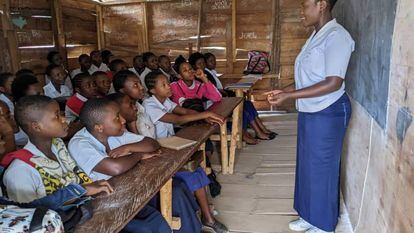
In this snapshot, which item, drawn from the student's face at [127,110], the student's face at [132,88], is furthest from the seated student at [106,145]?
the student's face at [132,88]

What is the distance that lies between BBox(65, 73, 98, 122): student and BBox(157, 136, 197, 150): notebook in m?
1.43

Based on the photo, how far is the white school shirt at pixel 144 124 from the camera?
2.45m

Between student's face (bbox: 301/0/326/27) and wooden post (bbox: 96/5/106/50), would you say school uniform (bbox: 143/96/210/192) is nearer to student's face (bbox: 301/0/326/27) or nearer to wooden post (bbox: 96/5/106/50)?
student's face (bbox: 301/0/326/27)

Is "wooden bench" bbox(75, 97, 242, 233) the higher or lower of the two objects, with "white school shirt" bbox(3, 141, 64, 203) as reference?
lower

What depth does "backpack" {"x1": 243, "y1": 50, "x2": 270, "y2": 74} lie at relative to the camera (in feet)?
19.9

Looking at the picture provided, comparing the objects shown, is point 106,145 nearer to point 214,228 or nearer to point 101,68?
point 214,228

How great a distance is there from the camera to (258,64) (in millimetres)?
6105

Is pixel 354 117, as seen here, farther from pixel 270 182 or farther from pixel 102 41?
pixel 102 41

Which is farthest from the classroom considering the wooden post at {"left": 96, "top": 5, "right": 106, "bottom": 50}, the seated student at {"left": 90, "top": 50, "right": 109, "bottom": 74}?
the wooden post at {"left": 96, "top": 5, "right": 106, "bottom": 50}

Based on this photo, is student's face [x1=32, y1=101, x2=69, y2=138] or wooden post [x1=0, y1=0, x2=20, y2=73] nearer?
student's face [x1=32, y1=101, x2=69, y2=138]

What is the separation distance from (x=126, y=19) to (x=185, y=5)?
1358mm

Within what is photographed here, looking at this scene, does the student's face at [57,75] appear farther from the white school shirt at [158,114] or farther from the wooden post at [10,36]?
the white school shirt at [158,114]

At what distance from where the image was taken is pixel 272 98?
2.16 metres

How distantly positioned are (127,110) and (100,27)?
6.15m
